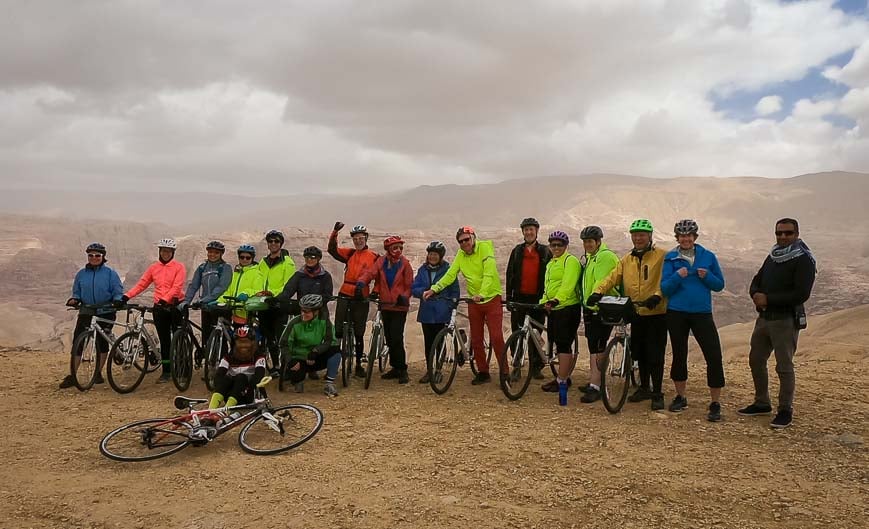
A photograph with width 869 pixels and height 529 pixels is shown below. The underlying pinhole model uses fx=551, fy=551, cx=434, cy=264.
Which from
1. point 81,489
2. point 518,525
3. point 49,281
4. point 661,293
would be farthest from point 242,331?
point 49,281

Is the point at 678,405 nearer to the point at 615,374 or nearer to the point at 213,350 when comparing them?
the point at 615,374

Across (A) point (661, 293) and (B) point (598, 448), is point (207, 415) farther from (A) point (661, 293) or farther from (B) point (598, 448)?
(A) point (661, 293)

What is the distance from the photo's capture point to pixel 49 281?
363ft

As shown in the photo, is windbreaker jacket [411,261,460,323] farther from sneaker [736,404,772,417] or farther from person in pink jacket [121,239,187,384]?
sneaker [736,404,772,417]

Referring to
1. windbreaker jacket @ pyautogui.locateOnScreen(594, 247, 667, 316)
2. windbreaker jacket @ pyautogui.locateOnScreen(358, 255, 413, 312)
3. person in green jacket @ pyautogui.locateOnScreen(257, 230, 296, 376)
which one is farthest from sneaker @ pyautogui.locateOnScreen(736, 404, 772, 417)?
person in green jacket @ pyautogui.locateOnScreen(257, 230, 296, 376)

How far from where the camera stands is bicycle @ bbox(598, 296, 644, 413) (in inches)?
252

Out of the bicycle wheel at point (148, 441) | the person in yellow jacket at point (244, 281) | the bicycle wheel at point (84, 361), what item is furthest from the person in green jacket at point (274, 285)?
the bicycle wheel at point (148, 441)

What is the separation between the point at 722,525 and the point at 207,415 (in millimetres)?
4716

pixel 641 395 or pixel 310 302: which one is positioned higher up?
pixel 310 302

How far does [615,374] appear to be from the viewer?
675 centimetres

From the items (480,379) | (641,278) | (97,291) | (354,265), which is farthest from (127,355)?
(641,278)

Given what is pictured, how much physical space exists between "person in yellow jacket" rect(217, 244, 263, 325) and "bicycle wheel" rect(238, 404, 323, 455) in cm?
241

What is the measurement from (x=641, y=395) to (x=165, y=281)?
22.8 feet

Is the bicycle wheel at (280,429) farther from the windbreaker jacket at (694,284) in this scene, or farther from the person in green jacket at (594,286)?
the windbreaker jacket at (694,284)
